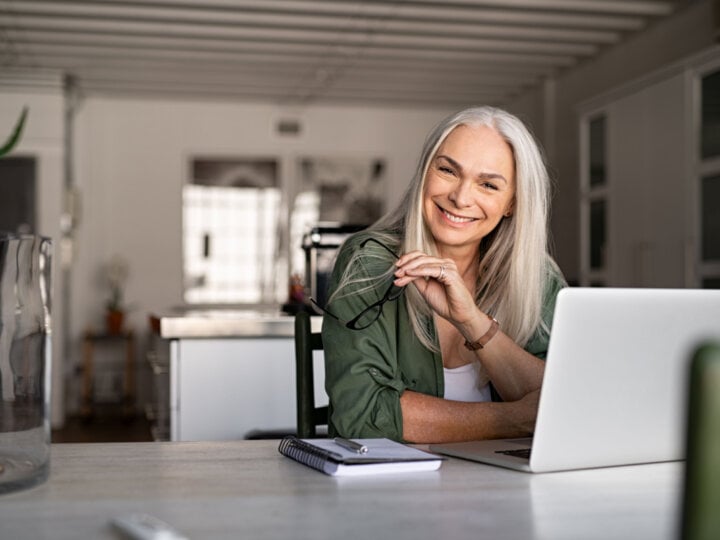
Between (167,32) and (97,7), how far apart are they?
1.88ft

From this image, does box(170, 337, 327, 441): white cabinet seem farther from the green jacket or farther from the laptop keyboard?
the laptop keyboard

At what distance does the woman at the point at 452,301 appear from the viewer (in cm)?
167

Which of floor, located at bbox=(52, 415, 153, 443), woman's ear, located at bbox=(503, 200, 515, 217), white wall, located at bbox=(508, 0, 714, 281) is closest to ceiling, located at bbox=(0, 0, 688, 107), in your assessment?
white wall, located at bbox=(508, 0, 714, 281)

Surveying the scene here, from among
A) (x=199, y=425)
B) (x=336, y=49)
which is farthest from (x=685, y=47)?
(x=199, y=425)

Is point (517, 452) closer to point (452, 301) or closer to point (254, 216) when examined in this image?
point (452, 301)

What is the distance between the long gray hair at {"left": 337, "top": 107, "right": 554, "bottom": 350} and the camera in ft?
6.24

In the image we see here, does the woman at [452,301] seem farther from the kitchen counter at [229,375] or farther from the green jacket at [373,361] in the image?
the kitchen counter at [229,375]

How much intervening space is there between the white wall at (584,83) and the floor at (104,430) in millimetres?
3806

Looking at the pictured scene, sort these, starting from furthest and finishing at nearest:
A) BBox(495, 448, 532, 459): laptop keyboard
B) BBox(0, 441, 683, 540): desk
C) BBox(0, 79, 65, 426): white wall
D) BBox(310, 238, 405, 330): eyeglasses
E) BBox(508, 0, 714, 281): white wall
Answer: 1. BBox(0, 79, 65, 426): white wall
2. BBox(508, 0, 714, 281): white wall
3. BBox(310, 238, 405, 330): eyeglasses
4. BBox(495, 448, 532, 459): laptop keyboard
5. BBox(0, 441, 683, 540): desk

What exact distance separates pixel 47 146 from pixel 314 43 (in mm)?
2650

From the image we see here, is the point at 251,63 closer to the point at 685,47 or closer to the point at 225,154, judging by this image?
the point at 225,154

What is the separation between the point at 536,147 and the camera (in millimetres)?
1937

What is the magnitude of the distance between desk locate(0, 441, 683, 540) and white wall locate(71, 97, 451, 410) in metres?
7.62

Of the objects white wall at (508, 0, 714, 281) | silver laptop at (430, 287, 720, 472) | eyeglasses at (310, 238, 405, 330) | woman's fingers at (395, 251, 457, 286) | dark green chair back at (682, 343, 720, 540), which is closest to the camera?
dark green chair back at (682, 343, 720, 540)
